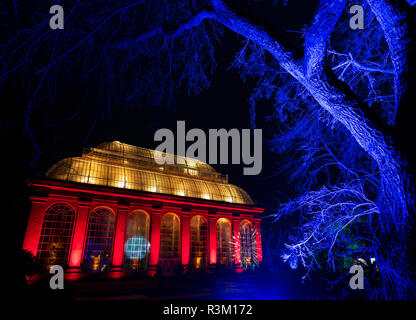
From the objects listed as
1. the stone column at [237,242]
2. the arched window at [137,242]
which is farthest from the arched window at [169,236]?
the stone column at [237,242]

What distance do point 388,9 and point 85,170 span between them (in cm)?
2012

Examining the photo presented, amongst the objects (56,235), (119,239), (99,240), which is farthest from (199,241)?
(56,235)

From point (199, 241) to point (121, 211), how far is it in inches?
299

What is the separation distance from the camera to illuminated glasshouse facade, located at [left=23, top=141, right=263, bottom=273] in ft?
52.9

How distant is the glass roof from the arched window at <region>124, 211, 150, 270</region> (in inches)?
100

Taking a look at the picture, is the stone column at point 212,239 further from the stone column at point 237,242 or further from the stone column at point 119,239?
the stone column at point 119,239

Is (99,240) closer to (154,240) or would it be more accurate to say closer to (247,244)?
(154,240)

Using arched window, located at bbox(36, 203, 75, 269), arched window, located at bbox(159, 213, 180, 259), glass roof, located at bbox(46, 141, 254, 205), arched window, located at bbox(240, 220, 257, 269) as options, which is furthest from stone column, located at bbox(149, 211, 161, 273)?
arched window, located at bbox(240, 220, 257, 269)

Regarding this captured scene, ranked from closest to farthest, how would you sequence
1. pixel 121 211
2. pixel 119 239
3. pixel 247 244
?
pixel 119 239 → pixel 121 211 → pixel 247 244

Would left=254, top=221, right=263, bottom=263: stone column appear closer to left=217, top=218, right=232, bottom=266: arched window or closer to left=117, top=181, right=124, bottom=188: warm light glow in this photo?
left=217, top=218, right=232, bottom=266: arched window

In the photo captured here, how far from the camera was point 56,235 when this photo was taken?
52.5 ft
